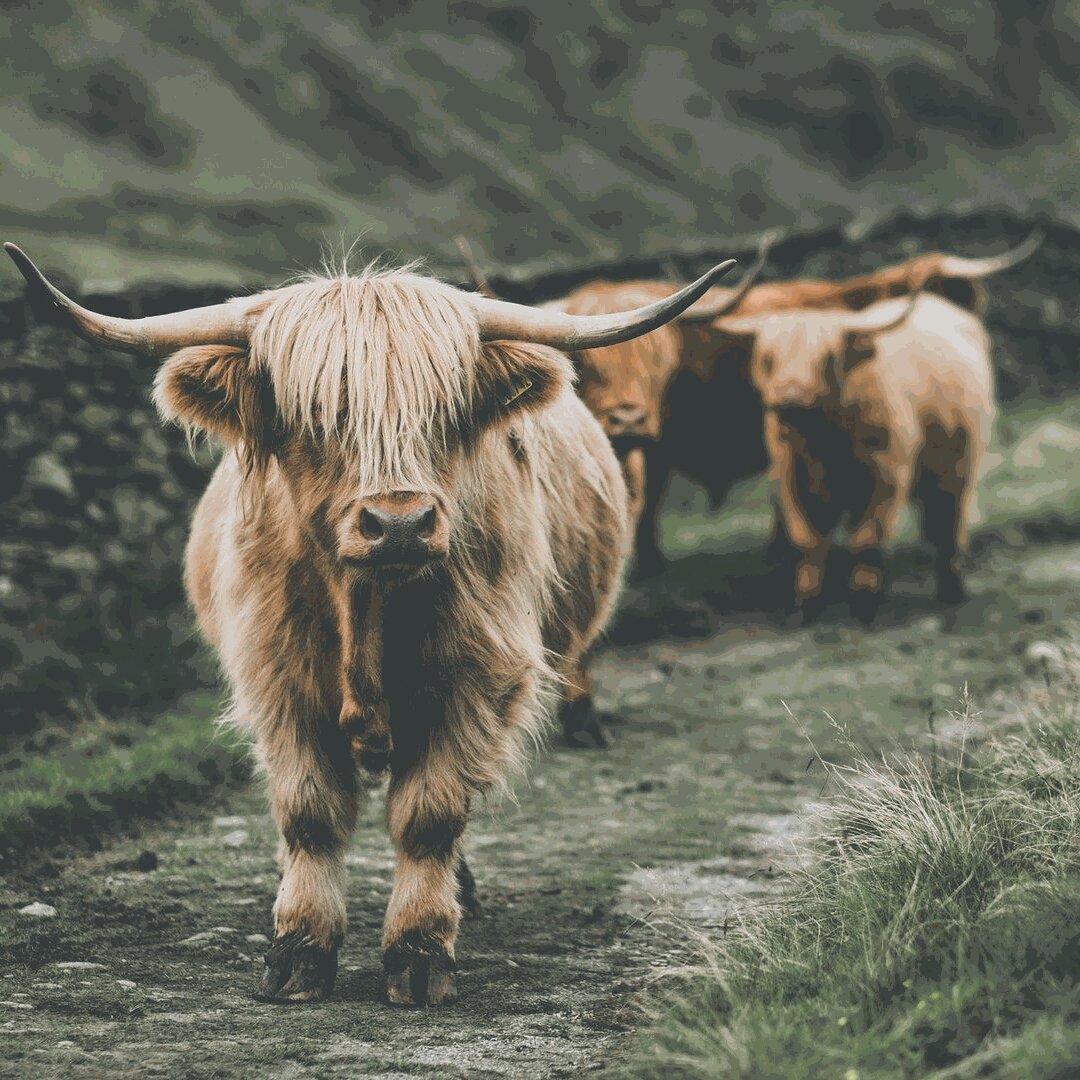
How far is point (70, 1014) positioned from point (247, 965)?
531 millimetres

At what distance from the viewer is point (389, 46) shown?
22750 millimetres

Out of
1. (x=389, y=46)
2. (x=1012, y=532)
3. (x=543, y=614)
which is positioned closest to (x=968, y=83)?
(x=389, y=46)

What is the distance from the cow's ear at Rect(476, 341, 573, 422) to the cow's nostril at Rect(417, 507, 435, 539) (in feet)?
1.58

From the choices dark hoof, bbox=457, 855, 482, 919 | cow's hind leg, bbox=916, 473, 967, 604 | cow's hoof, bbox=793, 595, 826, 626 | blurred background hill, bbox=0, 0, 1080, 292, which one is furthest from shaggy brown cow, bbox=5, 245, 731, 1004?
blurred background hill, bbox=0, 0, 1080, 292

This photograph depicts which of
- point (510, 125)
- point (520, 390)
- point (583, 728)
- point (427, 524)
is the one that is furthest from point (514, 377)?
point (510, 125)

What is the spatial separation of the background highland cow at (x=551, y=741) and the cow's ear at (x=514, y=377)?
0.68 m

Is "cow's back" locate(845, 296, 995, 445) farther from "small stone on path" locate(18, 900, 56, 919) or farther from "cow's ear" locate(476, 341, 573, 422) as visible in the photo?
"small stone on path" locate(18, 900, 56, 919)

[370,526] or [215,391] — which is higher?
[215,391]

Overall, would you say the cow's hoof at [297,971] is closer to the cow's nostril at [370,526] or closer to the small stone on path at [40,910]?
the small stone on path at [40,910]

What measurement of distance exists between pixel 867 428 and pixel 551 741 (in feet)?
9.91

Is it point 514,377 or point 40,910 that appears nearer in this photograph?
point 514,377

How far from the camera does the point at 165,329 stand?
11.4 ft

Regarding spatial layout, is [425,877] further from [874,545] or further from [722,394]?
[722,394]

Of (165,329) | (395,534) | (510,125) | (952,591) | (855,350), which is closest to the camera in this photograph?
(395,534)
